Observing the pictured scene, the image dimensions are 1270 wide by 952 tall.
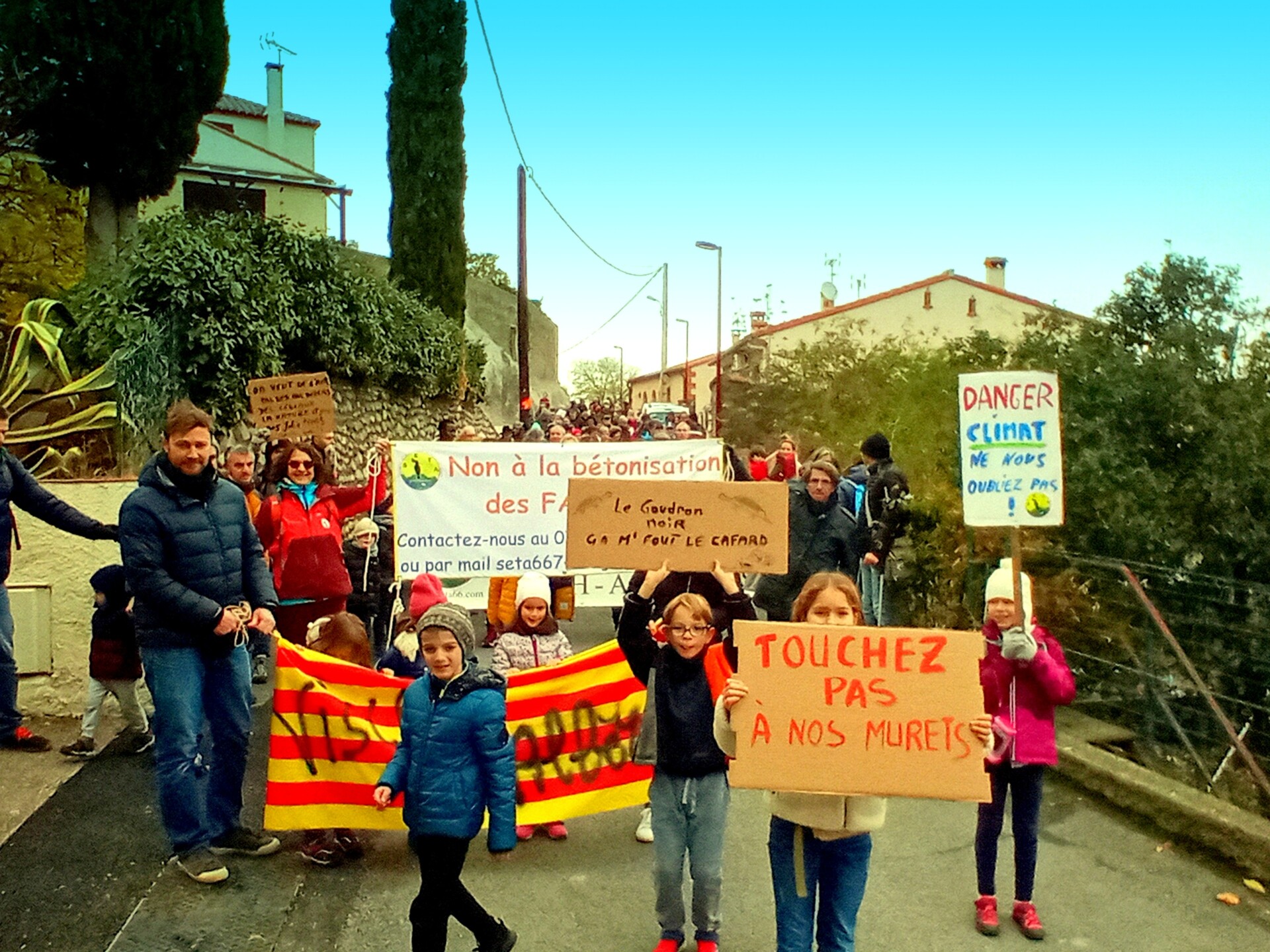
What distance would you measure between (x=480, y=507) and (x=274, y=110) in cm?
4068

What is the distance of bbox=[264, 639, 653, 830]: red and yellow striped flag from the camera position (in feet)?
15.9

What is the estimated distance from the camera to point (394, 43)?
25781 millimetres

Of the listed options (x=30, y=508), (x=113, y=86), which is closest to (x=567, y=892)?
(x=30, y=508)

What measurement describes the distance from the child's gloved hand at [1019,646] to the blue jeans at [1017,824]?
1.51ft

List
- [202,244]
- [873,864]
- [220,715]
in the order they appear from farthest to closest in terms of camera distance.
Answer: [202,244] < [873,864] < [220,715]

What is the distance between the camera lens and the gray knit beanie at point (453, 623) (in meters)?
3.66

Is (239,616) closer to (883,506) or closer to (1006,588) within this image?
(1006,588)

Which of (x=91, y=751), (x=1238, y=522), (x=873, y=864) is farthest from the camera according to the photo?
(x=1238, y=522)

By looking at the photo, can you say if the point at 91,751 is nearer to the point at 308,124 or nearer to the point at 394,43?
the point at 394,43

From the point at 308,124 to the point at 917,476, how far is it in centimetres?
3966

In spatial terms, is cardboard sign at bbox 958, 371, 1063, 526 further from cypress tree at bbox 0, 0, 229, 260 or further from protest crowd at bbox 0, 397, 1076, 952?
cypress tree at bbox 0, 0, 229, 260

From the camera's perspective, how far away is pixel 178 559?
4457 millimetres

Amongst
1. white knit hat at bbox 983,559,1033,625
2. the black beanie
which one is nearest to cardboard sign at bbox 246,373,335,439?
the black beanie

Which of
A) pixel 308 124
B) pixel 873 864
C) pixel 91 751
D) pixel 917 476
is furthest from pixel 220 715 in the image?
pixel 308 124
